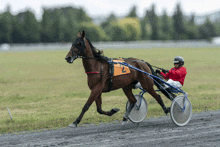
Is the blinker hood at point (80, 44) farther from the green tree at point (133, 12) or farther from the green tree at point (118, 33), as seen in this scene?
the green tree at point (133, 12)

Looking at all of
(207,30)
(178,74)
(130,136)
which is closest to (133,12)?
(207,30)

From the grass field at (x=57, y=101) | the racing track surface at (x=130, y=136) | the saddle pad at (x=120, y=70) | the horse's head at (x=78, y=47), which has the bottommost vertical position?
the grass field at (x=57, y=101)

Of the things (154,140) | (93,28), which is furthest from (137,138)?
(93,28)

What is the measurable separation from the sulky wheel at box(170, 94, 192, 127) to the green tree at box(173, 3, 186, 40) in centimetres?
7268

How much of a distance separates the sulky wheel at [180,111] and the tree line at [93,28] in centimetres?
5842

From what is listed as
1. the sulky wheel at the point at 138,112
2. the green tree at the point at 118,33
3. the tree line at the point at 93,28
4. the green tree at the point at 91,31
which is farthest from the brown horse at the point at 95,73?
the green tree at the point at 118,33

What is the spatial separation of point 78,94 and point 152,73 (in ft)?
16.2

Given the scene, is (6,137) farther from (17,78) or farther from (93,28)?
(93,28)

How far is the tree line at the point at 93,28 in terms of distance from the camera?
61438 millimetres

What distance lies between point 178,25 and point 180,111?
7422 centimetres

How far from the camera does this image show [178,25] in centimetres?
7656

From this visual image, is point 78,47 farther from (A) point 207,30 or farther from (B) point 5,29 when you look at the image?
(A) point 207,30

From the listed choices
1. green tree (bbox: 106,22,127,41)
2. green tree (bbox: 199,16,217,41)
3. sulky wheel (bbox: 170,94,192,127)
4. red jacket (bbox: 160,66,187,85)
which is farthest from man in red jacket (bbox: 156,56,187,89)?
green tree (bbox: 199,16,217,41)

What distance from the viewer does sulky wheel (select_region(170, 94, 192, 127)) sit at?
5.69m
